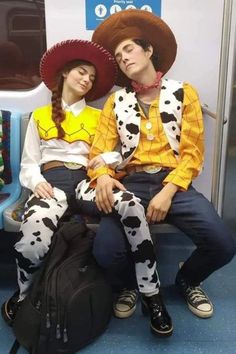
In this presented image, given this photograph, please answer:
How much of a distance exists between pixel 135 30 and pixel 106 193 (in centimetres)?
89

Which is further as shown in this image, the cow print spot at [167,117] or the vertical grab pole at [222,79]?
the cow print spot at [167,117]

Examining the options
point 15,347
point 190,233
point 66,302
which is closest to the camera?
point 66,302

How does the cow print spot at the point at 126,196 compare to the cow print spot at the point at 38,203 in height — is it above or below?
above

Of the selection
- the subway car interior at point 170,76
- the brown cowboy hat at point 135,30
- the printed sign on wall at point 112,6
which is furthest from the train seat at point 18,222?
the printed sign on wall at point 112,6

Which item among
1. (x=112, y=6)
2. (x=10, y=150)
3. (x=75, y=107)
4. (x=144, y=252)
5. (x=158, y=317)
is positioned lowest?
(x=158, y=317)

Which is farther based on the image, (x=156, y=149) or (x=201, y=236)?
(x=156, y=149)

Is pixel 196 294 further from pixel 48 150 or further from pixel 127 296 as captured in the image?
pixel 48 150

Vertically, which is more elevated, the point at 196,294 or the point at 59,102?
the point at 59,102

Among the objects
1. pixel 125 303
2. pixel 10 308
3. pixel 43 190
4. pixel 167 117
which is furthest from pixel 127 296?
pixel 167 117

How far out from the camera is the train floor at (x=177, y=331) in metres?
1.79

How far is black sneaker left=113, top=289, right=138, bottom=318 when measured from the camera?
1991 millimetres

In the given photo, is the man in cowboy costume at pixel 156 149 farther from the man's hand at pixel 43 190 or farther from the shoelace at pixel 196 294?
the man's hand at pixel 43 190

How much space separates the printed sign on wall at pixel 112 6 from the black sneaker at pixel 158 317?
154cm

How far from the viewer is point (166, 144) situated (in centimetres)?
204
